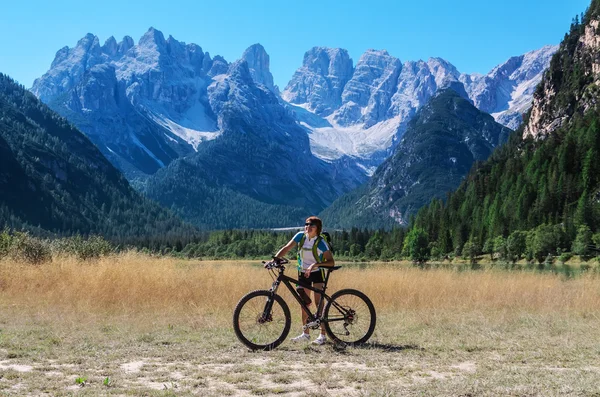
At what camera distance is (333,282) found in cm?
2367

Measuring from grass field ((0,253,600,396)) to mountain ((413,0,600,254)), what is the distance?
9293cm

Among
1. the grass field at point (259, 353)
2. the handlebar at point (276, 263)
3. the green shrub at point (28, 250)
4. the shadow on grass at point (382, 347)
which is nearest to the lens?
the grass field at point (259, 353)

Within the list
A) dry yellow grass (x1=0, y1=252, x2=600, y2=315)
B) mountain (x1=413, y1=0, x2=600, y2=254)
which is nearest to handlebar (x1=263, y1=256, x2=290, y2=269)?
dry yellow grass (x1=0, y1=252, x2=600, y2=315)

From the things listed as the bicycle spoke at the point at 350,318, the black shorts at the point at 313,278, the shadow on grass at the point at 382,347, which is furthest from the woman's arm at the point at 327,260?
the shadow on grass at the point at 382,347

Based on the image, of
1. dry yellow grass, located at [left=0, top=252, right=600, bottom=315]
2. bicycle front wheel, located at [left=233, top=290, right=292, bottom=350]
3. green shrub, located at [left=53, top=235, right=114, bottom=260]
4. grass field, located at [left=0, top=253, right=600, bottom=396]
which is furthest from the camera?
green shrub, located at [left=53, top=235, right=114, bottom=260]

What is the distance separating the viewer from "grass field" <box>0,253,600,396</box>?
853 cm

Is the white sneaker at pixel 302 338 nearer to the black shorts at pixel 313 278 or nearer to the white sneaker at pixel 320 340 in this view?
the white sneaker at pixel 320 340

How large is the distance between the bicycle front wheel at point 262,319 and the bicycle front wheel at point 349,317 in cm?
104

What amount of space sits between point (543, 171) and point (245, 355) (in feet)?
Result: 494

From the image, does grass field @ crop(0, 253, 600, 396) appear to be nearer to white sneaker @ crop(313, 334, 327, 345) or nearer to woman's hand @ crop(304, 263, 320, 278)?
white sneaker @ crop(313, 334, 327, 345)

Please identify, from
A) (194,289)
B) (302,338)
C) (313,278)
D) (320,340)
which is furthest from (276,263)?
(194,289)

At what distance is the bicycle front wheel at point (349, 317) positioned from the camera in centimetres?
1256

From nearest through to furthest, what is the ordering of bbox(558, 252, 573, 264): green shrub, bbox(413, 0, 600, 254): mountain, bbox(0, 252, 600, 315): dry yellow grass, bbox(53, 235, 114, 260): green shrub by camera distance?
bbox(0, 252, 600, 315): dry yellow grass → bbox(53, 235, 114, 260): green shrub → bbox(558, 252, 573, 264): green shrub → bbox(413, 0, 600, 254): mountain

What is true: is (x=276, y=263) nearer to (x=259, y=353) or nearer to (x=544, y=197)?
(x=259, y=353)
